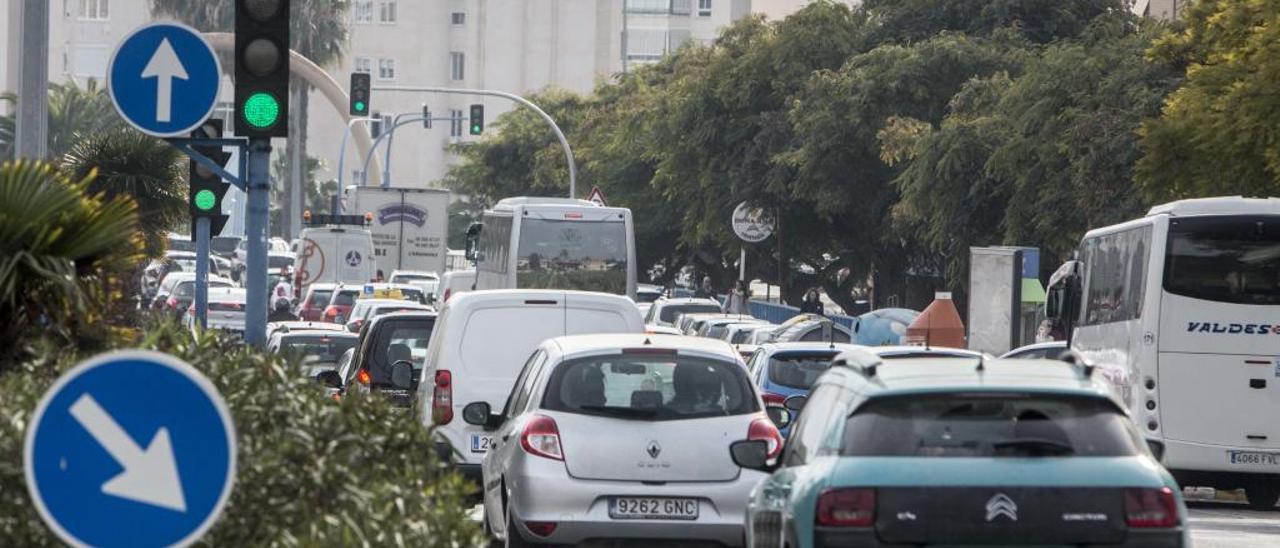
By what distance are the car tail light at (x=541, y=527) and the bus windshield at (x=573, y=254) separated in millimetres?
25868

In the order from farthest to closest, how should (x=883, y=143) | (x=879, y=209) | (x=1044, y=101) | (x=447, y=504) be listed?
(x=879, y=209), (x=883, y=143), (x=1044, y=101), (x=447, y=504)

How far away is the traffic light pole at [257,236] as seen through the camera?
505 inches

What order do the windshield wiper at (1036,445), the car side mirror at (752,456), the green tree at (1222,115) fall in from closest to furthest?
1. the windshield wiper at (1036,445)
2. the car side mirror at (752,456)
3. the green tree at (1222,115)

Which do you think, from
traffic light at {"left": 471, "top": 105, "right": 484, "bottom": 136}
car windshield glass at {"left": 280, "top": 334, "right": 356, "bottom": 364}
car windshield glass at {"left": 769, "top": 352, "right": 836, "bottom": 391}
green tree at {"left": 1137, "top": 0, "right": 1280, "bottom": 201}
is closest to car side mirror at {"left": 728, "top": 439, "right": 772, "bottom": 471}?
car windshield glass at {"left": 769, "top": 352, "right": 836, "bottom": 391}

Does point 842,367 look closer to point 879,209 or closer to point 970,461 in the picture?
point 970,461

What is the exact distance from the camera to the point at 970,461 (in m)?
9.07

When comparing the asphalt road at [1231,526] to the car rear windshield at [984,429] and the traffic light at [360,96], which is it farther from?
the traffic light at [360,96]

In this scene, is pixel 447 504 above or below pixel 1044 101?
below

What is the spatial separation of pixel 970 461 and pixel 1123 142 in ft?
84.4

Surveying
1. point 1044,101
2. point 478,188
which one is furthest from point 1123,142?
point 478,188

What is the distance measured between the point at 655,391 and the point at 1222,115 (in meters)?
15.2

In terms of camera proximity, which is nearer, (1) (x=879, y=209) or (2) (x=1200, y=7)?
(2) (x=1200, y=7)

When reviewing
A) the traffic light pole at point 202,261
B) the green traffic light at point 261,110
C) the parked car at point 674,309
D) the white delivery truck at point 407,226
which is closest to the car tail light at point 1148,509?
the green traffic light at point 261,110

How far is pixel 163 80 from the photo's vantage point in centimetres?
1252
